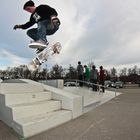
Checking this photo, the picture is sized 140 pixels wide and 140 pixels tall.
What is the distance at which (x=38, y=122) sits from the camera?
20.6 ft

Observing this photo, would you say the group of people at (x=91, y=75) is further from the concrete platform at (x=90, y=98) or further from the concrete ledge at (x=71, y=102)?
the concrete ledge at (x=71, y=102)

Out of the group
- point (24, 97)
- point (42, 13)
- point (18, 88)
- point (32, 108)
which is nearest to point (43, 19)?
point (42, 13)

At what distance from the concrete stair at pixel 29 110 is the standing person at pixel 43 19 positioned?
2.64 meters

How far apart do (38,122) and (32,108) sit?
2.61 ft

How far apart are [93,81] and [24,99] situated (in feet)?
36.4

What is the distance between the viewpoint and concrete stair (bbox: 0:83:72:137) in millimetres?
6160

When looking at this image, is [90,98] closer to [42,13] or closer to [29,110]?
[42,13]

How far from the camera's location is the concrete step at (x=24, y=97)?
688 centimetres

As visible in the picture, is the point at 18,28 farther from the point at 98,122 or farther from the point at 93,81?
the point at 93,81

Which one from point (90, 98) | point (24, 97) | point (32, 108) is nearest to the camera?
point (32, 108)

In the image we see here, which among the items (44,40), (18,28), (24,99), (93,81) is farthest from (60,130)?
(93,81)

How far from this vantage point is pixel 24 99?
746 cm

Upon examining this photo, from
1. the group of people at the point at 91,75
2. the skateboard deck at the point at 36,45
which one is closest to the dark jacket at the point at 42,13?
the skateboard deck at the point at 36,45

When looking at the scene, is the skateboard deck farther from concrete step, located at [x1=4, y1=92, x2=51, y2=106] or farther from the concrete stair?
concrete step, located at [x1=4, y1=92, x2=51, y2=106]
